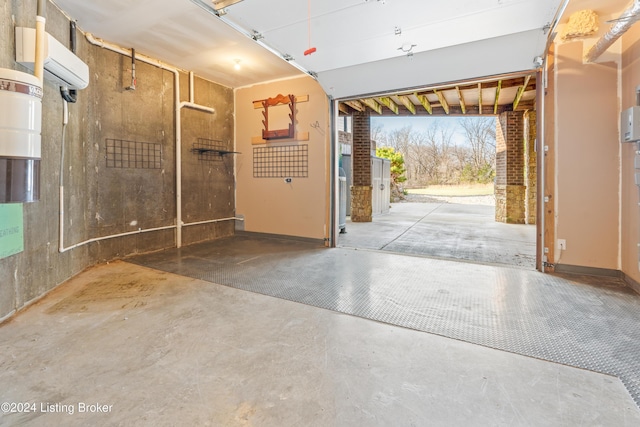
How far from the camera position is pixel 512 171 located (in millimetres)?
7211

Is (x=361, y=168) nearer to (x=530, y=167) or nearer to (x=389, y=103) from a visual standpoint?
(x=389, y=103)

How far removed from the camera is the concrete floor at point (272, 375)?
1.26 metres

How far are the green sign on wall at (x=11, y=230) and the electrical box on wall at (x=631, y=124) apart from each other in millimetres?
4905

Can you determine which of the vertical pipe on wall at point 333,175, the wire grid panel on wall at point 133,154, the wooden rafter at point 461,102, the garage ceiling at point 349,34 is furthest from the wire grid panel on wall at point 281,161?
the wooden rafter at point 461,102

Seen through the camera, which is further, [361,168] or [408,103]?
[361,168]

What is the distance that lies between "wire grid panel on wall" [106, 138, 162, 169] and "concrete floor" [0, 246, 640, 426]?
2096 millimetres

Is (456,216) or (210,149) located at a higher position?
(210,149)

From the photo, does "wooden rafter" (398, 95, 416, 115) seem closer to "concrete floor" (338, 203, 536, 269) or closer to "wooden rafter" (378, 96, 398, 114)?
"wooden rafter" (378, 96, 398, 114)

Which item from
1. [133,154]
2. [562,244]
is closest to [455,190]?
[562,244]

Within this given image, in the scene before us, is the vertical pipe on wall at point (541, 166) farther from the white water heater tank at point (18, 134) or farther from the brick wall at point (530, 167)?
the white water heater tank at point (18, 134)

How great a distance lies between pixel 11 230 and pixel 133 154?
2063 millimetres

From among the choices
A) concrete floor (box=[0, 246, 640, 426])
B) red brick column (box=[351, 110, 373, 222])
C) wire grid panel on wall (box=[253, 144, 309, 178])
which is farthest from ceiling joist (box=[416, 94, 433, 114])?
concrete floor (box=[0, 246, 640, 426])

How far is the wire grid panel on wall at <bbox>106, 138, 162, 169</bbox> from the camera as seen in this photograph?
3.74 meters

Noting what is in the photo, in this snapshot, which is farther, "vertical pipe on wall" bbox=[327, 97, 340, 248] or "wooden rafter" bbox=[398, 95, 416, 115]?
"wooden rafter" bbox=[398, 95, 416, 115]
